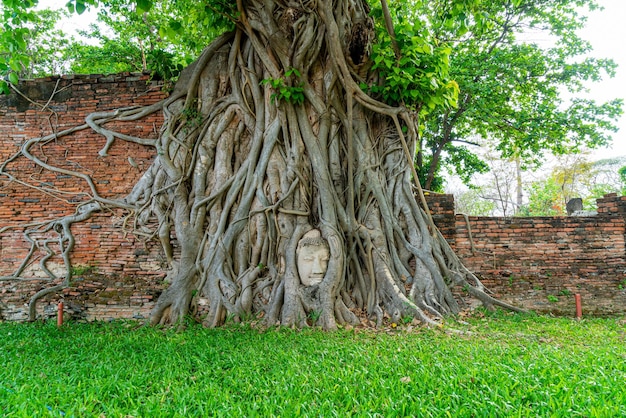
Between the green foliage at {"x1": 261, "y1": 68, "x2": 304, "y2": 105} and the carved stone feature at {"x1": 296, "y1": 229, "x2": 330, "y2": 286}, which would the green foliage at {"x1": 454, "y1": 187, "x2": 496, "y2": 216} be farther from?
the carved stone feature at {"x1": 296, "y1": 229, "x2": 330, "y2": 286}

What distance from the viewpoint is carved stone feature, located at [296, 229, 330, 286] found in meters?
4.69

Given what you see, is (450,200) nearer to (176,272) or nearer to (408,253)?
(408,253)

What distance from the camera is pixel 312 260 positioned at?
15.5 feet

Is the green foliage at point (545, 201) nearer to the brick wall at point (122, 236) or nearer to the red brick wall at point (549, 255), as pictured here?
the red brick wall at point (549, 255)

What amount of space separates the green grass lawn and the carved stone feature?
734 mm

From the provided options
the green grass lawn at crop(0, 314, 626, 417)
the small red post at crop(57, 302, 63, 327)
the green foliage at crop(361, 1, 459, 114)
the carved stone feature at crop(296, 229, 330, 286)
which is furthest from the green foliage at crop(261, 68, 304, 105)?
the small red post at crop(57, 302, 63, 327)

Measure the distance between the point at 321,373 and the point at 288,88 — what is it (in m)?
3.45

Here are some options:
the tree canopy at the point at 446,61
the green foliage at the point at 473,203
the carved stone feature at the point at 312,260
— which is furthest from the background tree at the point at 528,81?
the green foliage at the point at 473,203

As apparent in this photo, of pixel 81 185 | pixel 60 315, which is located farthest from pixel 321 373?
pixel 81 185

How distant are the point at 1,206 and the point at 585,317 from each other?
803cm

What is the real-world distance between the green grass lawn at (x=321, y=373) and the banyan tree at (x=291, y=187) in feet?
2.25

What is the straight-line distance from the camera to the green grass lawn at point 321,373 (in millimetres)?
2191

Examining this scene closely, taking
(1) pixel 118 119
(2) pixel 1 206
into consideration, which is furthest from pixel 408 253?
(2) pixel 1 206

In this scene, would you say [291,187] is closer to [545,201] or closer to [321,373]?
[321,373]
